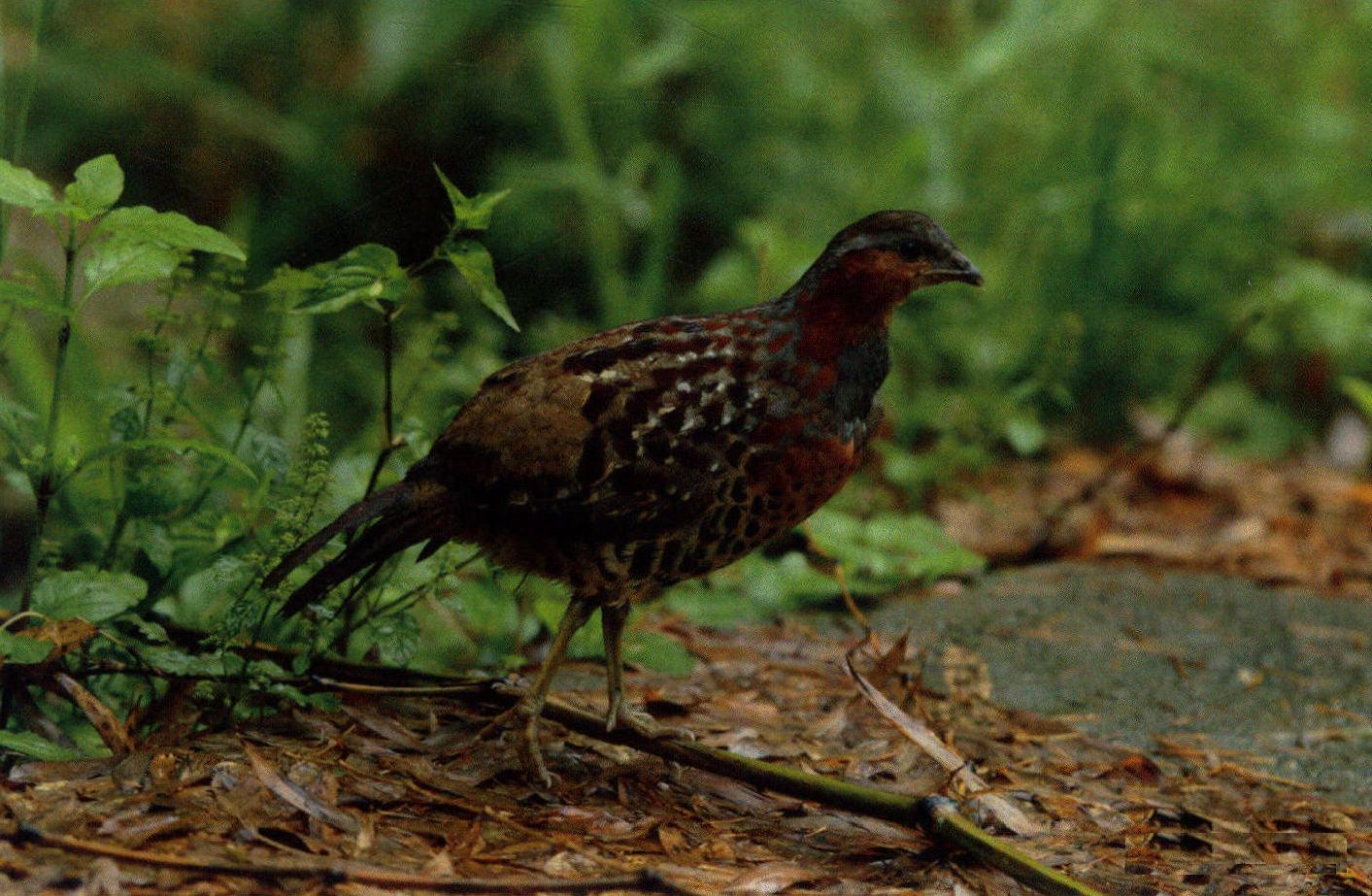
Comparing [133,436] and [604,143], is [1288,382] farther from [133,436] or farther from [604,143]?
[133,436]

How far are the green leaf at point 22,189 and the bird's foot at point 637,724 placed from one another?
4.69 feet

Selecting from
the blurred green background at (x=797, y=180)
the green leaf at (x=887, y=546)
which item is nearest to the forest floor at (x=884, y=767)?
the green leaf at (x=887, y=546)

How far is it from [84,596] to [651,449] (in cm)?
110

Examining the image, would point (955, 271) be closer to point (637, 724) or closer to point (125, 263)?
point (637, 724)

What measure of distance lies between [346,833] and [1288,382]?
5.65 metres

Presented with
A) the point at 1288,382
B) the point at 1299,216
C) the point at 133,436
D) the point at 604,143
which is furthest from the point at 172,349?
the point at 1299,216

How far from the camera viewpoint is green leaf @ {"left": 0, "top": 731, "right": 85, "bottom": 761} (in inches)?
101

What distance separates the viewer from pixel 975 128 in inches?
279

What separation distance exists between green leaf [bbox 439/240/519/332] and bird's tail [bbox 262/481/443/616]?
39 cm

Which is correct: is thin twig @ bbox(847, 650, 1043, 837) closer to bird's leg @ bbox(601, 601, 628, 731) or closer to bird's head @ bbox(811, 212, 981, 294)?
bird's leg @ bbox(601, 601, 628, 731)

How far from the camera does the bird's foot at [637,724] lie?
2906mm

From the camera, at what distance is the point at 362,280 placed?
8.83 ft

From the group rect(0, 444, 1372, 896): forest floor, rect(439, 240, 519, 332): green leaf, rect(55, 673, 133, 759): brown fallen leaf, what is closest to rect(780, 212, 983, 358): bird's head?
rect(439, 240, 519, 332): green leaf

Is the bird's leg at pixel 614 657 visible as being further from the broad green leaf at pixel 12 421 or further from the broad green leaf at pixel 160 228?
the broad green leaf at pixel 12 421
